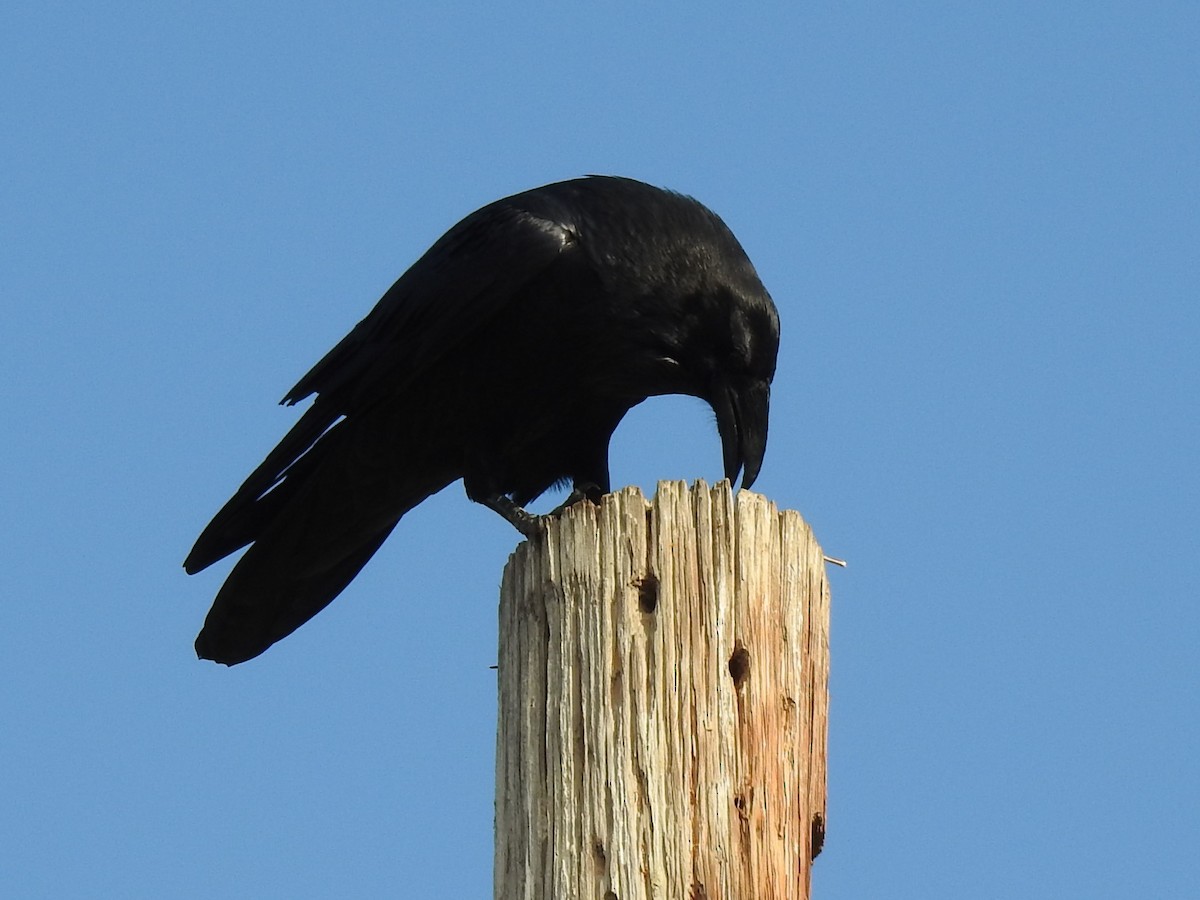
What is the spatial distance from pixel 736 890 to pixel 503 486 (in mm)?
2940

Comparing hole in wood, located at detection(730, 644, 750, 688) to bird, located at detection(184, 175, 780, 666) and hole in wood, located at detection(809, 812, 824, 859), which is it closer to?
hole in wood, located at detection(809, 812, 824, 859)

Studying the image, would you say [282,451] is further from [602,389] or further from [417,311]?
[602,389]

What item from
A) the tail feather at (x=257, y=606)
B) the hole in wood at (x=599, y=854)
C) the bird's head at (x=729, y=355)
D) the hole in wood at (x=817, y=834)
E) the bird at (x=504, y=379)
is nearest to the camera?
the hole in wood at (x=599, y=854)

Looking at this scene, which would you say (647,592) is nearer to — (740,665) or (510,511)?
(740,665)

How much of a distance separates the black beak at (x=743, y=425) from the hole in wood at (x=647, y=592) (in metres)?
Result: 2.07

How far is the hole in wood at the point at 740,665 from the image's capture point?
11.8ft

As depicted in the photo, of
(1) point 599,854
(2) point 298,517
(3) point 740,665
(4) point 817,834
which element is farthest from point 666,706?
(2) point 298,517

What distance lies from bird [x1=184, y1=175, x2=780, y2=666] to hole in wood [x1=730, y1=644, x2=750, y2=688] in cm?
218

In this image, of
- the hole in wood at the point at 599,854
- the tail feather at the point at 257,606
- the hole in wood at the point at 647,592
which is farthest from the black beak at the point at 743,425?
the hole in wood at the point at 599,854

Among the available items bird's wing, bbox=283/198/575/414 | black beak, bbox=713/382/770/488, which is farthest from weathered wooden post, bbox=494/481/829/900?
bird's wing, bbox=283/198/575/414

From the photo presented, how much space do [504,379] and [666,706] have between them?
2.64m

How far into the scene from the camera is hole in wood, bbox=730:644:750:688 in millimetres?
3600

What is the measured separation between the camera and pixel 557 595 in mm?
3777

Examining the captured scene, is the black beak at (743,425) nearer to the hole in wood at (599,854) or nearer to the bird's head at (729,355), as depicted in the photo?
the bird's head at (729,355)
